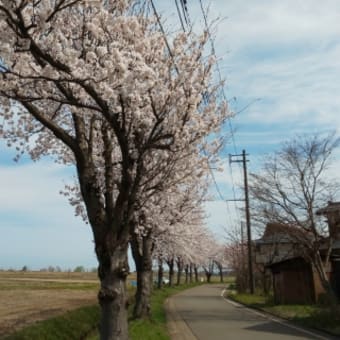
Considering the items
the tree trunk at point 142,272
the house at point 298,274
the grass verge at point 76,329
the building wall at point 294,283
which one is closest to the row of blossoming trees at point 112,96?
the grass verge at point 76,329

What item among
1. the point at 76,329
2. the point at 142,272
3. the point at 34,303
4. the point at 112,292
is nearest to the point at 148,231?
the point at 142,272

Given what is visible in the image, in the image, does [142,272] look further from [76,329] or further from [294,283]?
[294,283]

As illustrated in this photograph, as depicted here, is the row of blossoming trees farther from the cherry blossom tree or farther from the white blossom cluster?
the cherry blossom tree

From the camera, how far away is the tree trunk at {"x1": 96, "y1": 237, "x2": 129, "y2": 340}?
7.66 metres

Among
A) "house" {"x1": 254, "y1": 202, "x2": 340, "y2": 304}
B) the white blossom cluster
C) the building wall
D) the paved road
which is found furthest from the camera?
the building wall

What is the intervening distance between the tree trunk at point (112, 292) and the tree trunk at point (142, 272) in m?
10.6

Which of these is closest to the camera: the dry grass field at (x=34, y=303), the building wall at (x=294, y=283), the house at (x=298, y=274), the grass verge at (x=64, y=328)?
the grass verge at (x=64, y=328)

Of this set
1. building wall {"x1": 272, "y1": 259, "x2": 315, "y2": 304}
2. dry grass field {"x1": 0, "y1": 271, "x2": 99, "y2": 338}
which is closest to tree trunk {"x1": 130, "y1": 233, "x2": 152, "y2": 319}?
dry grass field {"x1": 0, "y1": 271, "x2": 99, "y2": 338}

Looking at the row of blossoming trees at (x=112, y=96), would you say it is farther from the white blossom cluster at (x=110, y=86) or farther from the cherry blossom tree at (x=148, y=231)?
the cherry blossom tree at (x=148, y=231)

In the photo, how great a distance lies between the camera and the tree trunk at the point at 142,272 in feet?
61.6

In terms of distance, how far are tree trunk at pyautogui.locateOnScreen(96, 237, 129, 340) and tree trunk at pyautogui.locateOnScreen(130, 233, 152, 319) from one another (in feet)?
34.6

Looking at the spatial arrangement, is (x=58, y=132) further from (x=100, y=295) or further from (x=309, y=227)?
(x=309, y=227)

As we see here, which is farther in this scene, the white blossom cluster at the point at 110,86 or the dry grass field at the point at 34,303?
the dry grass field at the point at 34,303

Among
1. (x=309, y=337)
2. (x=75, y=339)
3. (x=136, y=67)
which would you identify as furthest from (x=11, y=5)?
(x=309, y=337)
